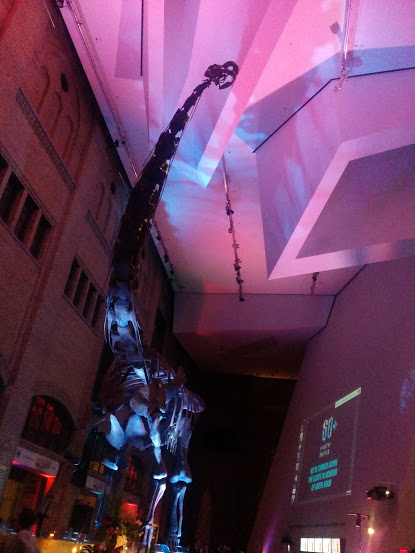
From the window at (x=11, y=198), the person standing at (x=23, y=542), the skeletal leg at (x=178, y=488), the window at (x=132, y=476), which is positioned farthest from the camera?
the window at (x=132, y=476)

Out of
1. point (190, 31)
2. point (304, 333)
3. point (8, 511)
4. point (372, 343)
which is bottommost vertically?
point (8, 511)

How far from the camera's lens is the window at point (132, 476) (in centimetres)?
1593

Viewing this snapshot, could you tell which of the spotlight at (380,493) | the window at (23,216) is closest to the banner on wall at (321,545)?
the spotlight at (380,493)

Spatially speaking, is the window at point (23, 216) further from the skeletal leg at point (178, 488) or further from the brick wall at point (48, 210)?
the skeletal leg at point (178, 488)

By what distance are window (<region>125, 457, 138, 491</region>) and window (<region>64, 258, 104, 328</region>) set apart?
18.3 feet

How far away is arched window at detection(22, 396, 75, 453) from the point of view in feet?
35.1

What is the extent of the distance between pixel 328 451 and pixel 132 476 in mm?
6413

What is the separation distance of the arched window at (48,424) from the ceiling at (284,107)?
19.3 feet

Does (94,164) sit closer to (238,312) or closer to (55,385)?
(55,385)

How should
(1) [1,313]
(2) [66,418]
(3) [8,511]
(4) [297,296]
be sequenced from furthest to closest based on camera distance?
(4) [297,296] < (2) [66,418] < (3) [8,511] < (1) [1,313]

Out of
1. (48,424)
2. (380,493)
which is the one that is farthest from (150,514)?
(380,493)

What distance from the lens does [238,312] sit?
1917cm

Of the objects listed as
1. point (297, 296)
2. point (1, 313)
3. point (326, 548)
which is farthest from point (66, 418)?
point (297, 296)

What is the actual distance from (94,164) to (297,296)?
31.5 feet
